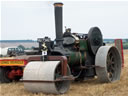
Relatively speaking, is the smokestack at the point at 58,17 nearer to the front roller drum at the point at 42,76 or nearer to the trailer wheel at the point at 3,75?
the front roller drum at the point at 42,76

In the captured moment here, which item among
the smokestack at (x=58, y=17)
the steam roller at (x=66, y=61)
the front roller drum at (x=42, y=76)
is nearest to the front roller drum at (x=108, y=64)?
the steam roller at (x=66, y=61)

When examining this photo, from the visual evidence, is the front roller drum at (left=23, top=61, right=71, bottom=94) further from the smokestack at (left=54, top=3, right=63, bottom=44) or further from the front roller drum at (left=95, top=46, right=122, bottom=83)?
the front roller drum at (left=95, top=46, right=122, bottom=83)

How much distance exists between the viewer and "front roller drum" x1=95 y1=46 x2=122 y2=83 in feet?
22.0

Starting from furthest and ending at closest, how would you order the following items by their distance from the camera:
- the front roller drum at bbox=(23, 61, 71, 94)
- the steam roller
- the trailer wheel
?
the trailer wheel → the steam roller → the front roller drum at bbox=(23, 61, 71, 94)

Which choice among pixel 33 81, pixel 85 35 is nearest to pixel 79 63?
pixel 85 35

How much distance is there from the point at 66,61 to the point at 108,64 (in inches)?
80.5

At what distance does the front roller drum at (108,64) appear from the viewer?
6703 millimetres

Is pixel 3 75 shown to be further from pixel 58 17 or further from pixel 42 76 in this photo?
pixel 42 76

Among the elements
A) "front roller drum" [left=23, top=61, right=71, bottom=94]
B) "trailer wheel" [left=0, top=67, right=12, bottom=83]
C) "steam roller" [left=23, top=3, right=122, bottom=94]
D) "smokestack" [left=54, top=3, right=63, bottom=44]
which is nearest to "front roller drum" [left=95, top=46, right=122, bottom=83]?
"steam roller" [left=23, top=3, right=122, bottom=94]

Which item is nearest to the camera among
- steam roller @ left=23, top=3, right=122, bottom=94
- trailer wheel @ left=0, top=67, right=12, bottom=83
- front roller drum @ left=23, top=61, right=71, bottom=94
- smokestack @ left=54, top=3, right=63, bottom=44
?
front roller drum @ left=23, top=61, right=71, bottom=94

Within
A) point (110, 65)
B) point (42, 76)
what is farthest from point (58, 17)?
point (110, 65)

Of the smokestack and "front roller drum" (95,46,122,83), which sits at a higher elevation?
the smokestack

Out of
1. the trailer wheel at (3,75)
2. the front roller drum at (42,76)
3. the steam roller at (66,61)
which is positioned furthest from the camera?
the trailer wheel at (3,75)

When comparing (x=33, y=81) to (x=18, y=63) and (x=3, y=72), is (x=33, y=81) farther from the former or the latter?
(x=3, y=72)
